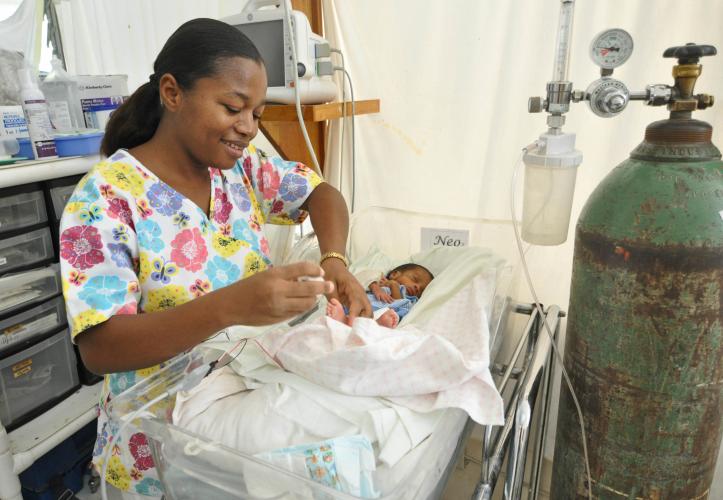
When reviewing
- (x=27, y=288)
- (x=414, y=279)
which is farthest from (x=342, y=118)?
(x=27, y=288)

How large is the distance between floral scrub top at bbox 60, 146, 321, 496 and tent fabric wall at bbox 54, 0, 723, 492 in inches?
27.2

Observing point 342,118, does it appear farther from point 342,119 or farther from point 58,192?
point 58,192

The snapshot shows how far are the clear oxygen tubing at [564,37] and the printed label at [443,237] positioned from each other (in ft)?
2.10

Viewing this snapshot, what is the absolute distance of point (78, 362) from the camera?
5.37 ft

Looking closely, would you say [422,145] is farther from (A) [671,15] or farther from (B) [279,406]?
(B) [279,406]

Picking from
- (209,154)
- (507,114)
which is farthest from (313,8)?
(209,154)

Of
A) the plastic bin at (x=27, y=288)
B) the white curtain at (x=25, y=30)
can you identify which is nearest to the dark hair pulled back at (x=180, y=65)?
the plastic bin at (x=27, y=288)

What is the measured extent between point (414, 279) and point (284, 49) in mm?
791

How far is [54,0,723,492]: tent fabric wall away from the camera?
1271mm

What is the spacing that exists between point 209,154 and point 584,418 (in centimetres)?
97

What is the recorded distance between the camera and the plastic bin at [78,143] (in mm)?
1411

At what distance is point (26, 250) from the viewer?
1408 mm

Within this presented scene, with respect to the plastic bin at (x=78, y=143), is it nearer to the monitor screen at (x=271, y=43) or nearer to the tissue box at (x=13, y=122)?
the tissue box at (x=13, y=122)

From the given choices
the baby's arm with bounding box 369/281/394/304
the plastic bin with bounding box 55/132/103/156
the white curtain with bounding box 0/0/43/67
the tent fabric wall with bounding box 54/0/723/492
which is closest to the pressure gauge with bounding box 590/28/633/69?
the tent fabric wall with bounding box 54/0/723/492
